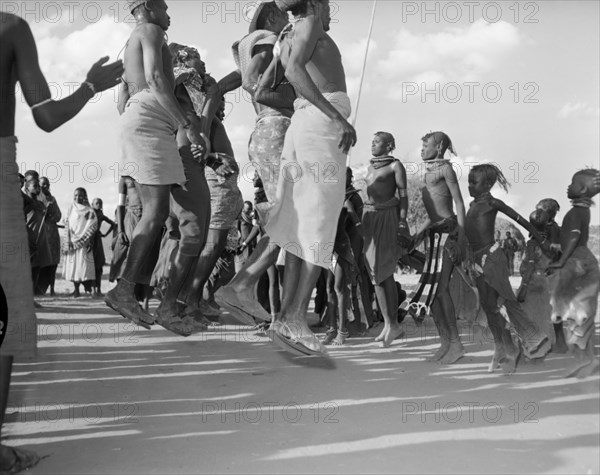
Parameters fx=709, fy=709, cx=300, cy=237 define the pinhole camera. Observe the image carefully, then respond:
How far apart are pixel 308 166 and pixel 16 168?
169cm

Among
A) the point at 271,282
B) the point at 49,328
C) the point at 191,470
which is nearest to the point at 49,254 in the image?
the point at 49,328

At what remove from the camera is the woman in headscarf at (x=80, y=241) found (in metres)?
11.1

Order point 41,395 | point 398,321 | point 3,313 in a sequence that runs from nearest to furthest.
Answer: point 3,313 < point 41,395 < point 398,321

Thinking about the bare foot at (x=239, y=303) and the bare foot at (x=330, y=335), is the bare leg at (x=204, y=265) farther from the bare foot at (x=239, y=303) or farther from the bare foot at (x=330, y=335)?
the bare foot at (x=239, y=303)

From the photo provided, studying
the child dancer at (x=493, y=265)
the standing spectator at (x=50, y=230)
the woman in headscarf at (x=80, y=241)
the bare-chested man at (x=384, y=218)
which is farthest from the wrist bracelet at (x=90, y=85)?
the woman in headscarf at (x=80, y=241)

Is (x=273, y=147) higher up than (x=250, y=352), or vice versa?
(x=273, y=147)

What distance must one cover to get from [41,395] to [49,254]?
5869mm

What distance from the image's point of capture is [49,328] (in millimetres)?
6441

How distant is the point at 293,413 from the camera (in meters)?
3.24

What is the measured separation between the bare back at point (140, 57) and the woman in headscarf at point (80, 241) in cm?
688

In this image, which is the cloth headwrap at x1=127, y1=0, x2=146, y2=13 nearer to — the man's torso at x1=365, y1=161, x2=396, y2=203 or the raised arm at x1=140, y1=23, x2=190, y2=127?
the raised arm at x1=140, y1=23, x2=190, y2=127

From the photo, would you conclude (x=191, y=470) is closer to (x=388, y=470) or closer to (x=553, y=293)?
(x=388, y=470)

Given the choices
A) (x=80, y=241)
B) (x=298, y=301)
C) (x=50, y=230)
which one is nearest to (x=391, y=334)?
(x=298, y=301)

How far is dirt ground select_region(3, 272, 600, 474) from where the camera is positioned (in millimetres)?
2598
